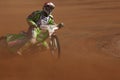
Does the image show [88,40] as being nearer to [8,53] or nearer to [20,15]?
[8,53]

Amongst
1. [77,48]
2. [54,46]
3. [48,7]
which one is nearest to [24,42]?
[54,46]

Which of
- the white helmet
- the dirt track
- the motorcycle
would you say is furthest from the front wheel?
the white helmet

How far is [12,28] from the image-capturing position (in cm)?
1662

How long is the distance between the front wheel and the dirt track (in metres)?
0.22

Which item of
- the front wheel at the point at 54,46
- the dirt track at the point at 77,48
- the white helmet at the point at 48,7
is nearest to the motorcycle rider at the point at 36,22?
the white helmet at the point at 48,7

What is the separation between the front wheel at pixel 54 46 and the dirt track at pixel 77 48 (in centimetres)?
22

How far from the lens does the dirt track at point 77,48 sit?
967 centimetres

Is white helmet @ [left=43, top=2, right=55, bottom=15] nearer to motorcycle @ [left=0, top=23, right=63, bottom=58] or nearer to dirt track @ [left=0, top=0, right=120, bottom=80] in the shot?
motorcycle @ [left=0, top=23, right=63, bottom=58]

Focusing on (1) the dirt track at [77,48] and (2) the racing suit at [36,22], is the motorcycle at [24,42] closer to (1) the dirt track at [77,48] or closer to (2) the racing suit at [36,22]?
(2) the racing suit at [36,22]

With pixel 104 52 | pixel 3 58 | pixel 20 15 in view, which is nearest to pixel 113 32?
pixel 104 52

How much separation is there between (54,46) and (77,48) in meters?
2.03

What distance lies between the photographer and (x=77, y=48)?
41.1ft

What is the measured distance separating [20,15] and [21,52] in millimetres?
9742

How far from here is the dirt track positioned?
9.67 metres
